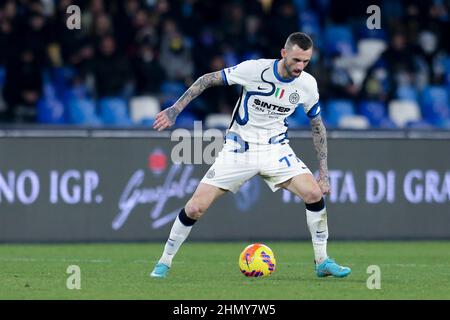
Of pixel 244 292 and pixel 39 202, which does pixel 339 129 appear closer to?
pixel 39 202

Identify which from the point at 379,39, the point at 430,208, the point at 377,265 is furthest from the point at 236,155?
the point at 379,39

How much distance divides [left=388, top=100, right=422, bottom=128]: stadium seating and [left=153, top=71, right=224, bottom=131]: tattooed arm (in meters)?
9.84

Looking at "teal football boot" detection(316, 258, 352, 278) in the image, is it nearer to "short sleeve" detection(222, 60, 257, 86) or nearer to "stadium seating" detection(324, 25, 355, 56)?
"short sleeve" detection(222, 60, 257, 86)

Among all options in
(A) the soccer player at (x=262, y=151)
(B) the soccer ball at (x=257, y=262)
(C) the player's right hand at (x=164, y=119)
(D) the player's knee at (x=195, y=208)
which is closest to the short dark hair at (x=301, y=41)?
(A) the soccer player at (x=262, y=151)

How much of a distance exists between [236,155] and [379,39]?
11781 mm

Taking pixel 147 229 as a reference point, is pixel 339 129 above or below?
above

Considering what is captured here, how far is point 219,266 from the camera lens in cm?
1302

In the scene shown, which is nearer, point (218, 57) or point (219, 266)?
point (219, 266)

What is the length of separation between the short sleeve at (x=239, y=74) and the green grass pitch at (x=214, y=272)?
186 cm

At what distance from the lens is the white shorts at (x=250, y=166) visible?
11.2 meters

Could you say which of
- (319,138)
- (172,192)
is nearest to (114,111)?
(172,192)

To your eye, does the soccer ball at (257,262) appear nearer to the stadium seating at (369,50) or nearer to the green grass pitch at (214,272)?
the green grass pitch at (214,272)

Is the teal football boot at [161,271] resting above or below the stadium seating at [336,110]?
below

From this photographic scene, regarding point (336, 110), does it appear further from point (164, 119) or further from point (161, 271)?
point (164, 119)
